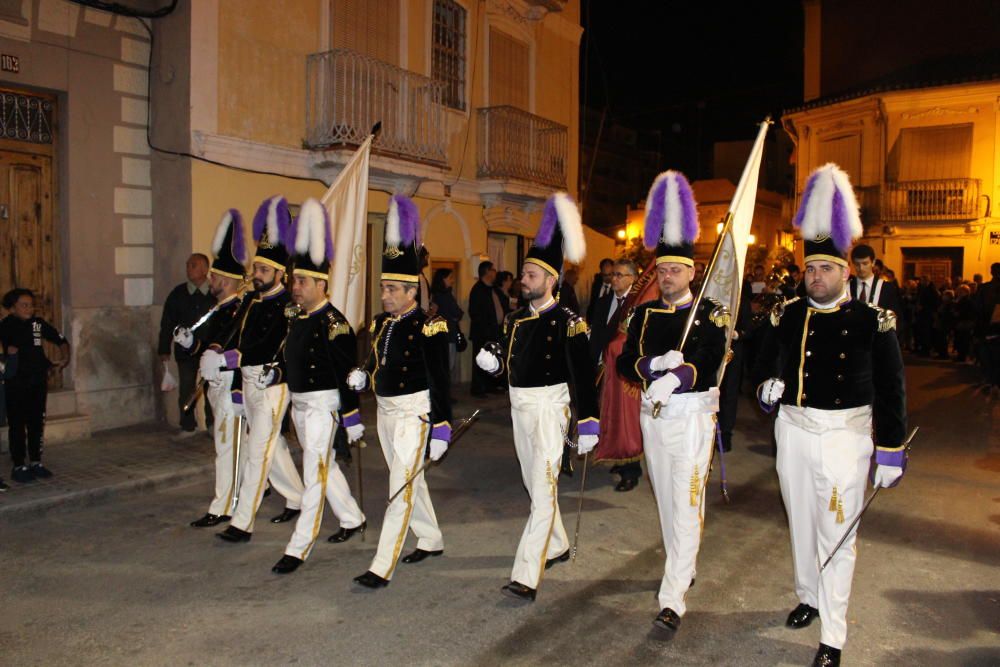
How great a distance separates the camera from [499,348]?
5.56 meters

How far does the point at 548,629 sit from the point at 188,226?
7801mm

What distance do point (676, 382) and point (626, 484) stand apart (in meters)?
3.57

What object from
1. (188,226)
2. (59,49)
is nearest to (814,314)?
(188,226)

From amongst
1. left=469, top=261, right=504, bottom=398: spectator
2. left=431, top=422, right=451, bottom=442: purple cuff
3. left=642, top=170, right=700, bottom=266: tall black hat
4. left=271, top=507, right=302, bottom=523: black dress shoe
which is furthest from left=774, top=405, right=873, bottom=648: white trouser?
left=469, top=261, right=504, bottom=398: spectator

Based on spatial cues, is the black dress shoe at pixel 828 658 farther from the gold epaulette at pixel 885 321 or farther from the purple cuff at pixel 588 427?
the purple cuff at pixel 588 427

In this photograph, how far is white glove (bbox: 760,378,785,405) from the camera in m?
4.57

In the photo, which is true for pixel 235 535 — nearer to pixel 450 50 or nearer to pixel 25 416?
pixel 25 416

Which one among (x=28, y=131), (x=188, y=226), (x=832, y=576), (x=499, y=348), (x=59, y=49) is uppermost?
(x=59, y=49)

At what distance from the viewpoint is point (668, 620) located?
4.75 metres

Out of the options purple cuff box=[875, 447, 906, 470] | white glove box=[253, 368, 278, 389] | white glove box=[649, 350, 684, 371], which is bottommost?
purple cuff box=[875, 447, 906, 470]

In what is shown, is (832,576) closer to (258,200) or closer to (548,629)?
(548,629)

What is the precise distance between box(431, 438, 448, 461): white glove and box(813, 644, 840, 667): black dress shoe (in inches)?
98.9

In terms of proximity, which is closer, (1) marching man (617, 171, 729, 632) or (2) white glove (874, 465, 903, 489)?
(2) white glove (874, 465, 903, 489)

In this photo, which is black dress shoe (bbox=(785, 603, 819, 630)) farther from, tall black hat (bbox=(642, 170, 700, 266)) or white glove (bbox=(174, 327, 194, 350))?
white glove (bbox=(174, 327, 194, 350))
